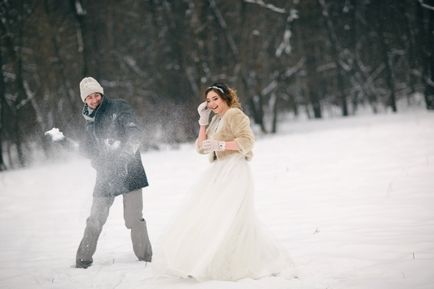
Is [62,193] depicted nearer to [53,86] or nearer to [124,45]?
[53,86]

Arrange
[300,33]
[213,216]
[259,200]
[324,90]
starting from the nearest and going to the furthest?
[213,216] → [259,200] → [300,33] → [324,90]

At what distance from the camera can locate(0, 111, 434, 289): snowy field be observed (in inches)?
172

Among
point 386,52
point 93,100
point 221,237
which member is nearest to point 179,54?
point 386,52

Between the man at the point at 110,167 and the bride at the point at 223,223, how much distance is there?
786mm

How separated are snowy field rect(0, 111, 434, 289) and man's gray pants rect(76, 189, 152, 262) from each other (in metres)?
0.20

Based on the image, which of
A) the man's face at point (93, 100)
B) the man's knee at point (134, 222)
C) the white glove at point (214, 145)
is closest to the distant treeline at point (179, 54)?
the man's face at point (93, 100)

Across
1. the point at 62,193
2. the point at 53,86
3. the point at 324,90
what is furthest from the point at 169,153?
the point at 324,90

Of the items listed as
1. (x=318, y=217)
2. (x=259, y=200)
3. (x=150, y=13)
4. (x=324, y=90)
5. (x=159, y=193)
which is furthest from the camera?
(x=324, y=90)

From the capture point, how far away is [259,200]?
8188mm

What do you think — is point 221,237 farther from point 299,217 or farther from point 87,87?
point 299,217

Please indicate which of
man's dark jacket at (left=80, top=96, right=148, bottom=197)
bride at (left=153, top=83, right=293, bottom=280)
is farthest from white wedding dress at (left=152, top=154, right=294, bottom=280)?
man's dark jacket at (left=80, top=96, right=148, bottom=197)

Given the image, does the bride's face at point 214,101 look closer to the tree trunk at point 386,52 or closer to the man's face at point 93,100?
the man's face at point 93,100

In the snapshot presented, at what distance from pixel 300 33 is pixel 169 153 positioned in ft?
43.6

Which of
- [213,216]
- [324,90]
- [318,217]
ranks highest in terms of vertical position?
[324,90]
